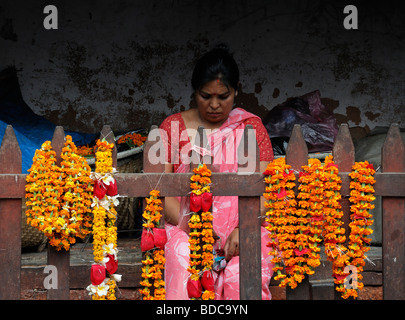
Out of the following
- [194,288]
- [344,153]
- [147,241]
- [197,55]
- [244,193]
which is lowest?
[194,288]

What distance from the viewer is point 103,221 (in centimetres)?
244

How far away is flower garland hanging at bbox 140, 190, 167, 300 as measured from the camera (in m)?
2.42

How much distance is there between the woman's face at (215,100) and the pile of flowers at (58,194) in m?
0.97

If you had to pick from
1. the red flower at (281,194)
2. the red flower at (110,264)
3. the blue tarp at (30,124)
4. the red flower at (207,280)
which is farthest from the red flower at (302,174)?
the blue tarp at (30,124)

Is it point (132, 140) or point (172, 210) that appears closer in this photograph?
point (172, 210)

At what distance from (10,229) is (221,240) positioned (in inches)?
42.0

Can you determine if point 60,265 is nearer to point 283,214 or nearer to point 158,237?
point 158,237

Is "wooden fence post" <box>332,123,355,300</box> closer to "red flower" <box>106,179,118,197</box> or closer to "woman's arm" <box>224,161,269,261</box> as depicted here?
"woman's arm" <box>224,161,269,261</box>

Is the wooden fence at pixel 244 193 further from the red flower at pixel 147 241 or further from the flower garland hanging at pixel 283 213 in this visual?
the red flower at pixel 147 241

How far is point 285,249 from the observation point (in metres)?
2.40

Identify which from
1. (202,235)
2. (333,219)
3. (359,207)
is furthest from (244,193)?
(359,207)

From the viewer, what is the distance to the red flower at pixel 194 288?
246 cm

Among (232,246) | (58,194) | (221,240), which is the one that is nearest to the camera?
(58,194)

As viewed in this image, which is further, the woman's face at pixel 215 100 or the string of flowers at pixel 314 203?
the woman's face at pixel 215 100
